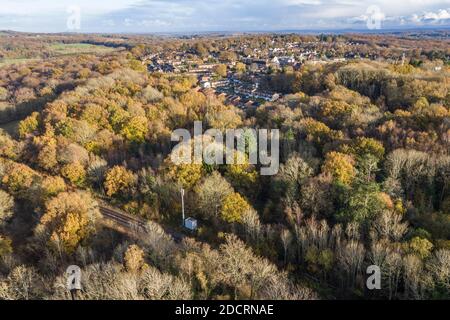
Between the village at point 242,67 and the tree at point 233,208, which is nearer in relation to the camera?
the tree at point 233,208

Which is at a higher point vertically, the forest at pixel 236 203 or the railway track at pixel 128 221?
the forest at pixel 236 203

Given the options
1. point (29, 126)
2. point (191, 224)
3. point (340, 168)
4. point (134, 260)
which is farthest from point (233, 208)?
point (29, 126)

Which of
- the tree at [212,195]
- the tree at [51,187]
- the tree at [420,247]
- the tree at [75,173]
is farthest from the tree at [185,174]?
the tree at [420,247]

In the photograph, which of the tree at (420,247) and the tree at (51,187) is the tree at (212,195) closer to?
the tree at (51,187)

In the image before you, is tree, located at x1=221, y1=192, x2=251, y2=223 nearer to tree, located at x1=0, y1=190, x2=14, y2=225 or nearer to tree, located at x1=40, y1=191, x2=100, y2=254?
tree, located at x1=40, y1=191, x2=100, y2=254

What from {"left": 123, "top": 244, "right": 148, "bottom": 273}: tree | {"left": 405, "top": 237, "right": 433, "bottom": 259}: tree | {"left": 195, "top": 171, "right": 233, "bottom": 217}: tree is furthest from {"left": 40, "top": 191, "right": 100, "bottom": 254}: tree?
{"left": 405, "top": 237, "right": 433, "bottom": 259}: tree

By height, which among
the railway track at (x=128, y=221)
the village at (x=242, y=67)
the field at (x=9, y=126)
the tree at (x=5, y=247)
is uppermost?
the village at (x=242, y=67)

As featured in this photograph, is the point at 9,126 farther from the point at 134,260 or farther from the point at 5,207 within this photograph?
the point at 134,260
